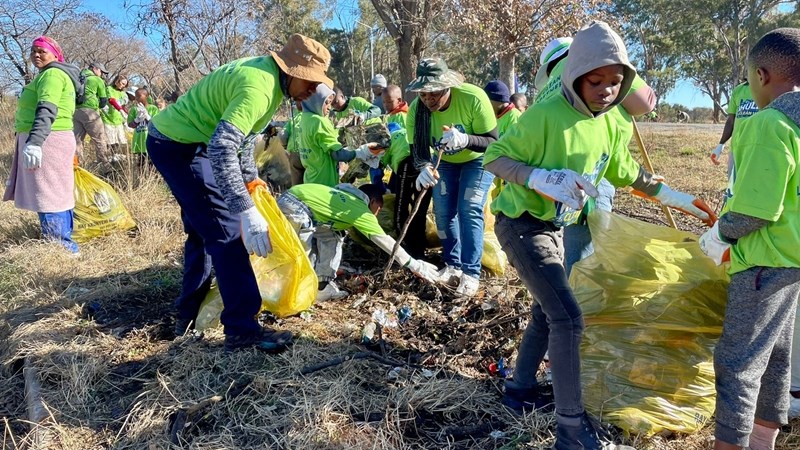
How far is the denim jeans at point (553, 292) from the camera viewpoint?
74.2 inches

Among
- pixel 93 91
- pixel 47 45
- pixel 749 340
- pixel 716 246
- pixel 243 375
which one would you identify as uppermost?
pixel 47 45

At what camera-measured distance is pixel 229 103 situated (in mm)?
2418

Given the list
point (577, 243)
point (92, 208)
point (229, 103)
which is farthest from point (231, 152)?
point (92, 208)

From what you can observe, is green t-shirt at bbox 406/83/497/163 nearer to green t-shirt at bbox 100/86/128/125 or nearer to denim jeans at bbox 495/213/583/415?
denim jeans at bbox 495/213/583/415

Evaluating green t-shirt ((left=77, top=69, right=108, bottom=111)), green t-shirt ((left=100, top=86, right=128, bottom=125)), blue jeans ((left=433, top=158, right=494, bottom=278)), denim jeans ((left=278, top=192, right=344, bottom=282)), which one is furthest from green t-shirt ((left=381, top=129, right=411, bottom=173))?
green t-shirt ((left=100, top=86, right=128, bottom=125))

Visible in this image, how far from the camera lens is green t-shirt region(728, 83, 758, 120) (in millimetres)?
3795

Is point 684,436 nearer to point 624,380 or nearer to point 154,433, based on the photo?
point 624,380

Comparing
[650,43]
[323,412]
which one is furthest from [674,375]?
[650,43]

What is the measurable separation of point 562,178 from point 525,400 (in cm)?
99

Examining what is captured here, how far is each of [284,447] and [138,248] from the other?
10.3 feet

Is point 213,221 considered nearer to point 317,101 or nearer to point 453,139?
point 453,139

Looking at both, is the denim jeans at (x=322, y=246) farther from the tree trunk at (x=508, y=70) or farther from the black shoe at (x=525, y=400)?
the tree trunk at (x=508, y=70)

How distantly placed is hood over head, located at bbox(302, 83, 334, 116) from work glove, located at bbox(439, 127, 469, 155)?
3.72 feet

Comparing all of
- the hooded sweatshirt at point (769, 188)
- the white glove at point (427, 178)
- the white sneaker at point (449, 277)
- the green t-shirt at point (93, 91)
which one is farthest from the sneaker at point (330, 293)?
the green t-shirt at point (93, 91)
